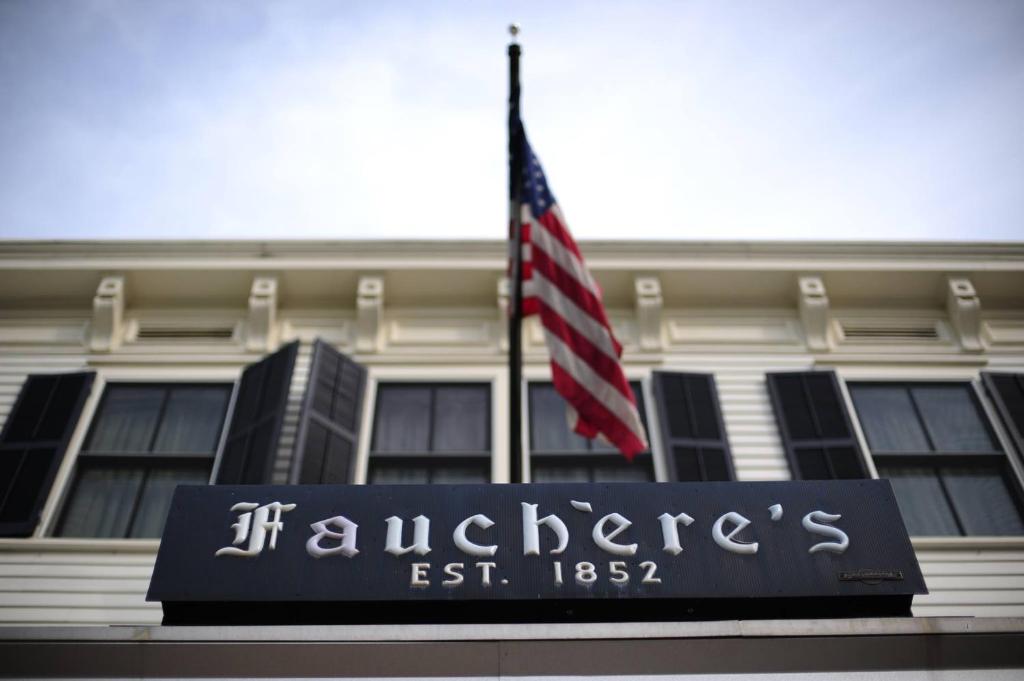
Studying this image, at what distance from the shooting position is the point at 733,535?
19.5 ft

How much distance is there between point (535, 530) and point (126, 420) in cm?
507

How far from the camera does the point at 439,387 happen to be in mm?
9094

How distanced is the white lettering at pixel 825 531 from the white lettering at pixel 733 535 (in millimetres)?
435

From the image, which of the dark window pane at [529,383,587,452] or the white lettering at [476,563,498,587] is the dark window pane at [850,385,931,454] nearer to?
the dark window pane at [529,383,587,452]

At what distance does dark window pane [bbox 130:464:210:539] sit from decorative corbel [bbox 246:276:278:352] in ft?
5.46

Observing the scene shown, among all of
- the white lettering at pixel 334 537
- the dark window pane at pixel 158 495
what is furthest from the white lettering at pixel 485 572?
the dark window pane at pixel 158 495

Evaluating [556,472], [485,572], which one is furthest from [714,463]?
[485,572]

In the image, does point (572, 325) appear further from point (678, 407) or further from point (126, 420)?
point (126, 420)

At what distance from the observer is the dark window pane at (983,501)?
26.0 ft

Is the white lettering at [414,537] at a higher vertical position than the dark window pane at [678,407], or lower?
lower

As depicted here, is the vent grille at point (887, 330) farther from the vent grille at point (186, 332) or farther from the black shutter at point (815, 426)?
the vent grille at point (186, 332)

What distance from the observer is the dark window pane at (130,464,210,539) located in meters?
7.79

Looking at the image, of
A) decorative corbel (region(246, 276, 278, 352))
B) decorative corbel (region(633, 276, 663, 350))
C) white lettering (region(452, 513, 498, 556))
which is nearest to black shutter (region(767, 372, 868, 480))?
decorative corbel (region(633, 276, 663, 350))

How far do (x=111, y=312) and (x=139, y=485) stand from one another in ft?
7.64
